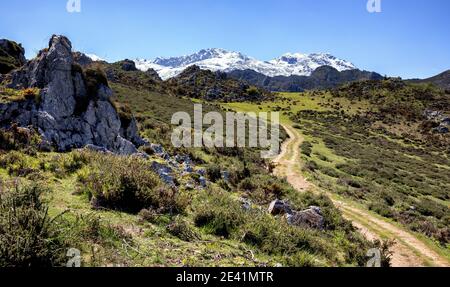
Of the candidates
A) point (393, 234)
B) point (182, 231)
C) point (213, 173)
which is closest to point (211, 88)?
point (213, 173)

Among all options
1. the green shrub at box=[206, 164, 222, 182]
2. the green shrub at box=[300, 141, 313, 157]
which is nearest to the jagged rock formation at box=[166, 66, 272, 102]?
the green shrub at box=[300, 141, 313, 157]

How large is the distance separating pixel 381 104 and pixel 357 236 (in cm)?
10311

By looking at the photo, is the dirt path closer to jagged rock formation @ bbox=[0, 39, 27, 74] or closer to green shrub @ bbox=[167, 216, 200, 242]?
green shrub @ bbox=[167, 216, 200, 242]

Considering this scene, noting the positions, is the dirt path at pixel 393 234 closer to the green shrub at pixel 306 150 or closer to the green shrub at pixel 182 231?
the green shrub at pixel 182 231

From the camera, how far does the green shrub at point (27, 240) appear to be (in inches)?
222

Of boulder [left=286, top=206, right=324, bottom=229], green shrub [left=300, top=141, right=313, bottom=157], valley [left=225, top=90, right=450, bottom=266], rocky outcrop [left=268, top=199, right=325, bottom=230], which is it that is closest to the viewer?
boulder [left=286, top=206, right=324, bottom=229]

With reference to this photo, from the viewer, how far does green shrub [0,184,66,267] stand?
5637 mm

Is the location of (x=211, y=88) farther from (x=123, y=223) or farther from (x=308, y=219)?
(x=123, y=223)

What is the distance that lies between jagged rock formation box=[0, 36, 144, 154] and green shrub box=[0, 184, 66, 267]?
9.43 m

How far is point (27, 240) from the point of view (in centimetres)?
572

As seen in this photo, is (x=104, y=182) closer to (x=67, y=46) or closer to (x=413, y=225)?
(x=67, y=46)

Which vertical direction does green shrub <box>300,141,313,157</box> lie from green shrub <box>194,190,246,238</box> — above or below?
below
